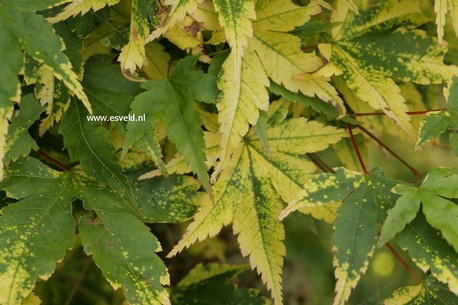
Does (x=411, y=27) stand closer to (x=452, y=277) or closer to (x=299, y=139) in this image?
(x=299, y=139)

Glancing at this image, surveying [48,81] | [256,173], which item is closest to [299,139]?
[256,173]

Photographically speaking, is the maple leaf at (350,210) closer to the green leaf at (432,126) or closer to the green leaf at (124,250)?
the green leaf at (432,126)

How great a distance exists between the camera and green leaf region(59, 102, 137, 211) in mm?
910

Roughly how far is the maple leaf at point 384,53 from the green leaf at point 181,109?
0.87ft

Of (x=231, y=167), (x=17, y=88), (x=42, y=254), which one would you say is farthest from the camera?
(x=231, y=167)

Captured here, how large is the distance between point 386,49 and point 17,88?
674mm

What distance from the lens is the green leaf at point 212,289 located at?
50.2 inches


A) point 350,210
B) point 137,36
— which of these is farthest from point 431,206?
point 137,36

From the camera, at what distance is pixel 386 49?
3.51 feet

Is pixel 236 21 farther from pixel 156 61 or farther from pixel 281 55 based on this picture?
pixel 156 61

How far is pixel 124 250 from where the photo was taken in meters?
0.88

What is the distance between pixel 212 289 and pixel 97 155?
1.75ft

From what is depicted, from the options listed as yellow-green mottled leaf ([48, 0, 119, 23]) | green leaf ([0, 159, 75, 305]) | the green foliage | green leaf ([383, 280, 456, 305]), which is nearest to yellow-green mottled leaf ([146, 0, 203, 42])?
the green foliage

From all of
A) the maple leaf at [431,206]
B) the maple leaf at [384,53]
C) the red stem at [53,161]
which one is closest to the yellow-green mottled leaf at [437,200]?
the maple leaf at [431,206]
